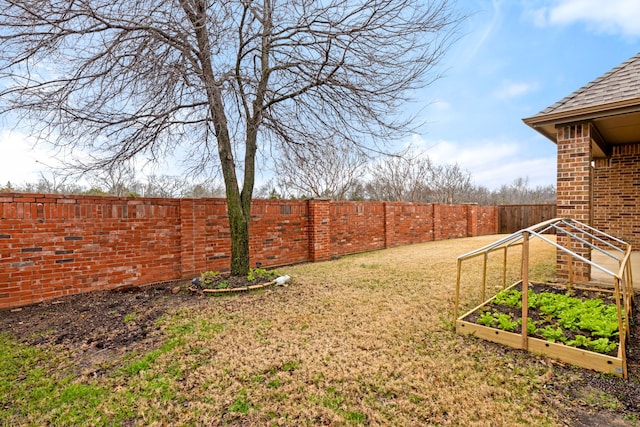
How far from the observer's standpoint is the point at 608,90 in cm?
498

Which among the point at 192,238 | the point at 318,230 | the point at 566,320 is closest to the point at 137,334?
the point at 192,238

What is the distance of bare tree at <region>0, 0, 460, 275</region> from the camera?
→ 3.88 meters

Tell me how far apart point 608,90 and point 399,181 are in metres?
19.6

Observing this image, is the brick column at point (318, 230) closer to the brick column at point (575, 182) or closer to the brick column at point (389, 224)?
the brick column at point (389, 224)

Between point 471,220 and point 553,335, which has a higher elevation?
point 471,220

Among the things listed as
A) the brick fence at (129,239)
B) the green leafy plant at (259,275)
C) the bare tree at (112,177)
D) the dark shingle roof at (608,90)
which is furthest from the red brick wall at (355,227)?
the dark shingle roof at (608,90)

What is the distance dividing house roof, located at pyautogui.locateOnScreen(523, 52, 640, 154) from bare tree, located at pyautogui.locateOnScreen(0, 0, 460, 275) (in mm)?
2365

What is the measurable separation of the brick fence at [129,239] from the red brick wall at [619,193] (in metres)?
7.19

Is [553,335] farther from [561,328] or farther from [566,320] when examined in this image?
[566,320]

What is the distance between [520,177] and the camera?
37750mm

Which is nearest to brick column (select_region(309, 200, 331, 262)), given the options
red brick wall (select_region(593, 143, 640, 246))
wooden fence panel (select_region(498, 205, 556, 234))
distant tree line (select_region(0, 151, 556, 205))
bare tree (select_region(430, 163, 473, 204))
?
distant tree line (select_region(0, 151, 556, 205))

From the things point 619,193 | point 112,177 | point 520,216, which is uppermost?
point 112,177

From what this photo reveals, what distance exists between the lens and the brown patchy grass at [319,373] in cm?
204

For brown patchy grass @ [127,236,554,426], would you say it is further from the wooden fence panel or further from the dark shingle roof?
the wooden fence panel
